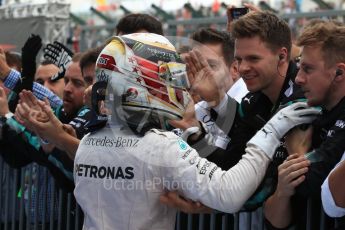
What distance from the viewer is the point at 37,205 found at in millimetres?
5008

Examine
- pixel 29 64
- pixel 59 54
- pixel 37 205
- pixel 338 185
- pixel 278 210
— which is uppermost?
pixel 338 185

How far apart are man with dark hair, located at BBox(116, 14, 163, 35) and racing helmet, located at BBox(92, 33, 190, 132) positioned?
7.41ft

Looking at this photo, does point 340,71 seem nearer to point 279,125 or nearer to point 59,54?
point 279,125

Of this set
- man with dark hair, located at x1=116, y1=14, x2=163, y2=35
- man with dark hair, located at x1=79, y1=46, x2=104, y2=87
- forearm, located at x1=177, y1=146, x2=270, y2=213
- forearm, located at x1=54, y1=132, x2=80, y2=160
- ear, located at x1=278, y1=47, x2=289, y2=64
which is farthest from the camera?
man with dark hair, located at x1=116, y1=14, x2=163, y2=35

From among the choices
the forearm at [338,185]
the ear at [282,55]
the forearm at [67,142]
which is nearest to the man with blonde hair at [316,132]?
the forearm at [338,185]

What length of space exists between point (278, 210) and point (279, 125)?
16.2 inches

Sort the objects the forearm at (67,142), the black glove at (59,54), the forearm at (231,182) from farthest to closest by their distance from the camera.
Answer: the black glove at (59,54), the forearm at (67,142), the forearm at (231,182)

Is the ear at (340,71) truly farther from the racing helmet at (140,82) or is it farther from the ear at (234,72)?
the ear at (234,72)

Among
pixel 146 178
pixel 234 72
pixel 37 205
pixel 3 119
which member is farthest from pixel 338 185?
pixel 3 119

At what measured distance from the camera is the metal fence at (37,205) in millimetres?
4590

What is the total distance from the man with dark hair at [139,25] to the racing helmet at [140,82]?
7.41 ft

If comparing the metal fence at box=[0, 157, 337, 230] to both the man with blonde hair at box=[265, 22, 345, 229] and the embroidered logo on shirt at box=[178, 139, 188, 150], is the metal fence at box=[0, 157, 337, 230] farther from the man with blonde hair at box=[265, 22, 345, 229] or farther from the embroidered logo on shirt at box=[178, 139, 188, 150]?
the embroidered logo on shirt at box=[178, 139, 188, 150]

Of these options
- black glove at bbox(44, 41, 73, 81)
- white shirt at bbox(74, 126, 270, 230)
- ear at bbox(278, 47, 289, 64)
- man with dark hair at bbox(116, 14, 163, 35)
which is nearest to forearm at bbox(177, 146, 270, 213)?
white shirt at bbox(74, 126, 270, 230)

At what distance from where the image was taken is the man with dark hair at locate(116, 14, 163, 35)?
554 cm
